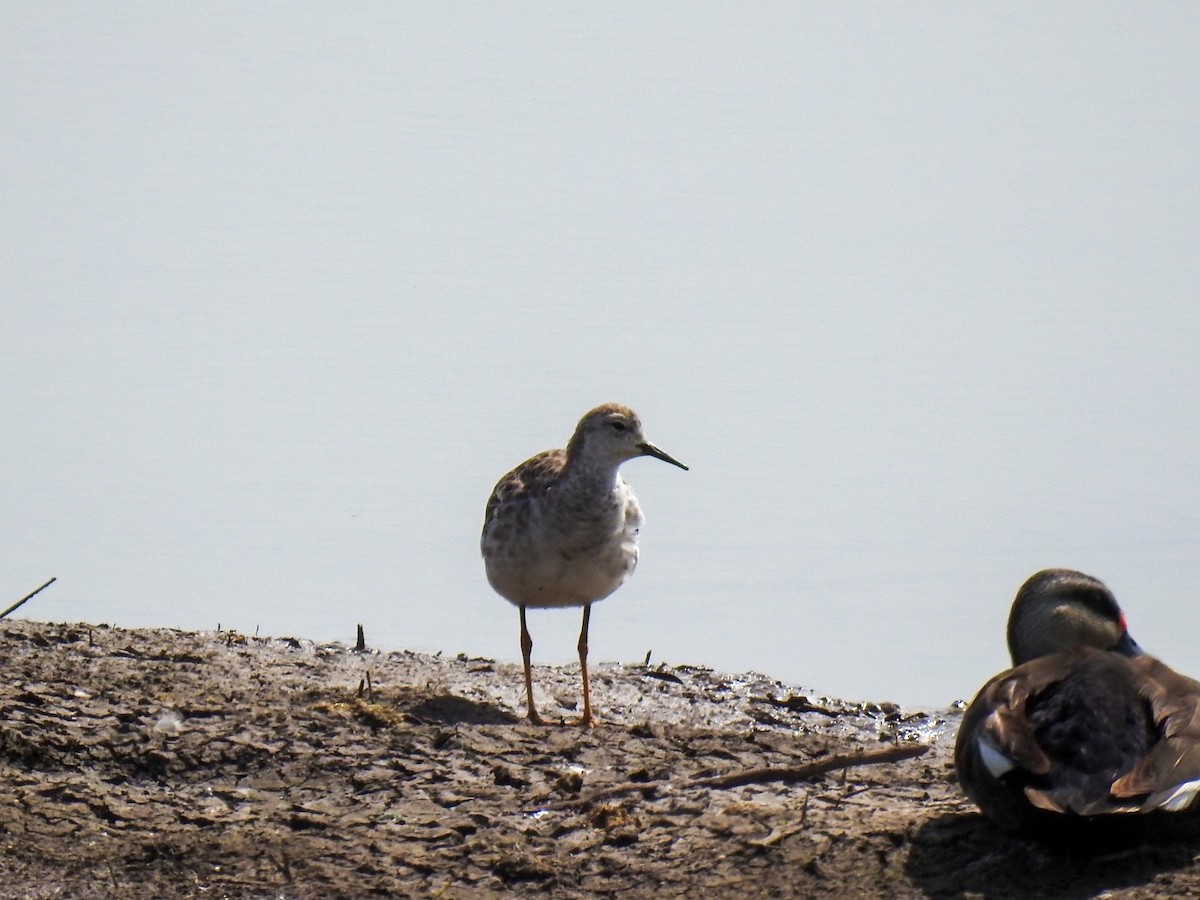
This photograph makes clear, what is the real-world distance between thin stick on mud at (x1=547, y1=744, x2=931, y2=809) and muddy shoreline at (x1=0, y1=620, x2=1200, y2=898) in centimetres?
3

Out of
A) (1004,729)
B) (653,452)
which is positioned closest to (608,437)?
(653,452)

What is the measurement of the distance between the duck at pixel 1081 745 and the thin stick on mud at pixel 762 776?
108 centimetres

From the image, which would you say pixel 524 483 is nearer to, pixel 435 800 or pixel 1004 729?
pixel 435 800

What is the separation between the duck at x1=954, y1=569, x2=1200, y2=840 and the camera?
17.9 ft

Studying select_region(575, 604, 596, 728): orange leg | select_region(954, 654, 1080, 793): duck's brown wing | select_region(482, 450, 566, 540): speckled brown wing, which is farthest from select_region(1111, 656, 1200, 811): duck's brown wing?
select_region(482, 450, 566, 540): speckled brown wing

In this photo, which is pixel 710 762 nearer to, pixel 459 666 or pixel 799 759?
pixel 799 759

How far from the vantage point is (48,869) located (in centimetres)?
641

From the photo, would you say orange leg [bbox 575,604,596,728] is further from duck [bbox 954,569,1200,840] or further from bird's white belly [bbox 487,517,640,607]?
duck [bbox 954,569,1200,840]

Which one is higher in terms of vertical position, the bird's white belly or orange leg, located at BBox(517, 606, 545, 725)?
the bird's white belly

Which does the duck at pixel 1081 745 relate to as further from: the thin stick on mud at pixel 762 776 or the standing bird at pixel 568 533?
the standing bird at pixel 568 533

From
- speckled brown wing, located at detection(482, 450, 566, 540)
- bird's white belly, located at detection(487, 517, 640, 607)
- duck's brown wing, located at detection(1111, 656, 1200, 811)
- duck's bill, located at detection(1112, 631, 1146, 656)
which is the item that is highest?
speckled brown wing, located at detection(482, 450, 566, 540)

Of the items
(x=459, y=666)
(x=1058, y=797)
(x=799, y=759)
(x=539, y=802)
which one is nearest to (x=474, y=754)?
(x=539, y=802)

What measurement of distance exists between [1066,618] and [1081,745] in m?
1.60

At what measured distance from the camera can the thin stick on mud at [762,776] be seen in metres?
7.00
